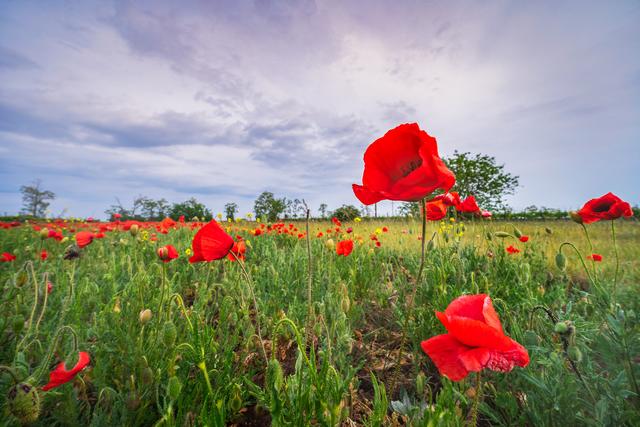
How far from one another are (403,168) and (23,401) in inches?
53.8

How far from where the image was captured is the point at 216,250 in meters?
1.38

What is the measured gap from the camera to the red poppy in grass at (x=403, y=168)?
2.85ft

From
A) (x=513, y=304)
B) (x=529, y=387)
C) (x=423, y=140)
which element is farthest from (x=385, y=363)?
(x=423, y=140)

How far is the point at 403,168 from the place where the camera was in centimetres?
105

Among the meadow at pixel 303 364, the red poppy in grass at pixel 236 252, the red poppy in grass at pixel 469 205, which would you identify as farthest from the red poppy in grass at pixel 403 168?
the red poppy in grass at pixel 469 205

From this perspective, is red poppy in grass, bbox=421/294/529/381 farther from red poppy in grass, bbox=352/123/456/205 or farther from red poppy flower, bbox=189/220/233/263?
red poppy flower, bbox=189/220/233/263

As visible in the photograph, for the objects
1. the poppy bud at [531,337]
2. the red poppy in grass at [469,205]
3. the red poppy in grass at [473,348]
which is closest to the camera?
the red poppy in grass at [473,348]

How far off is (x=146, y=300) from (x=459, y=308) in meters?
1.92

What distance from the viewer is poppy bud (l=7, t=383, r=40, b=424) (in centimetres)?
93

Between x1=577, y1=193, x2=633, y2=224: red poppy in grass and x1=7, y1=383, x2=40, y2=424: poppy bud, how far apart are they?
8.76 ft

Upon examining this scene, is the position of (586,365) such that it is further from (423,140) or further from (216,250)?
(216,250)

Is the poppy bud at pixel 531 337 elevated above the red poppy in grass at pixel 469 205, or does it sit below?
below

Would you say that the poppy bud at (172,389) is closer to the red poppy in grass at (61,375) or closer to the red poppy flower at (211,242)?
the red poppy in grass at (61,375)

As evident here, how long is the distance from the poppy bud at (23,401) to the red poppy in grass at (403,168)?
117cm
